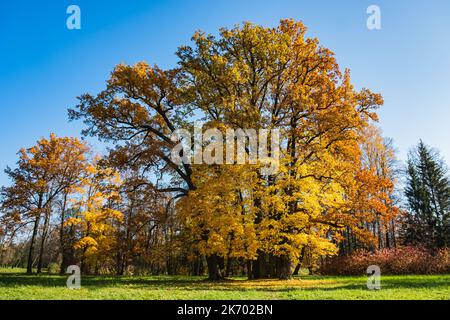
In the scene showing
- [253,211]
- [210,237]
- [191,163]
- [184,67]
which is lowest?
[210,237]

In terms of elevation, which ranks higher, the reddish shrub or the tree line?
the tree line

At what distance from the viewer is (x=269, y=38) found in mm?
21594

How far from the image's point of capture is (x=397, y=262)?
26.8 metres

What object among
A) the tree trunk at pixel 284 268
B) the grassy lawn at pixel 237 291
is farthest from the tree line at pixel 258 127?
the grassy lawn at pixel 237 291

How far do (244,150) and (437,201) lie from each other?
30.1 m

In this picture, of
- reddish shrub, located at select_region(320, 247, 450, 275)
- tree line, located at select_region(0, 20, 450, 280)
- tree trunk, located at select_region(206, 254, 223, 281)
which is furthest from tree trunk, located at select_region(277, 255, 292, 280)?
reddish shrub, located at select_region(320, 247, 450, 275)

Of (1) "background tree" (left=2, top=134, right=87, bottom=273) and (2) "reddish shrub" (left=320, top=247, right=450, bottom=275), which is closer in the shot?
(2) "reddish shrub" (left=320, top=247, right=450, bottom=275)

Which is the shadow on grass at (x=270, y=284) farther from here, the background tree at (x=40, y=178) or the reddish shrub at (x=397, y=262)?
the background tree at (x=40, y=178)

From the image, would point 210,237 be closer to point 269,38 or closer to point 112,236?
point 269,38

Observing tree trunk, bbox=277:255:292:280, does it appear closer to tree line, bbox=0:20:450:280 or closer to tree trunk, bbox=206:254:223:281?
tree line, bbox=0:20:450:280

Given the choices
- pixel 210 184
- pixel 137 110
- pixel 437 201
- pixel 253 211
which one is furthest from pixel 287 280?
pixel 437 201

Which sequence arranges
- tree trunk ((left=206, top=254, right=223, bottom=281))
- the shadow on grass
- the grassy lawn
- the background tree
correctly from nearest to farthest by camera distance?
the grassy lawn, the shadow on grass, tree trunk ((left=206, top=254, right=223, bottom=281)), the background tree

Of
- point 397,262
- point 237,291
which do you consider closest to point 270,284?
point 237,291

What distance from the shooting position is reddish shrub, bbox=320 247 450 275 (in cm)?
2498
